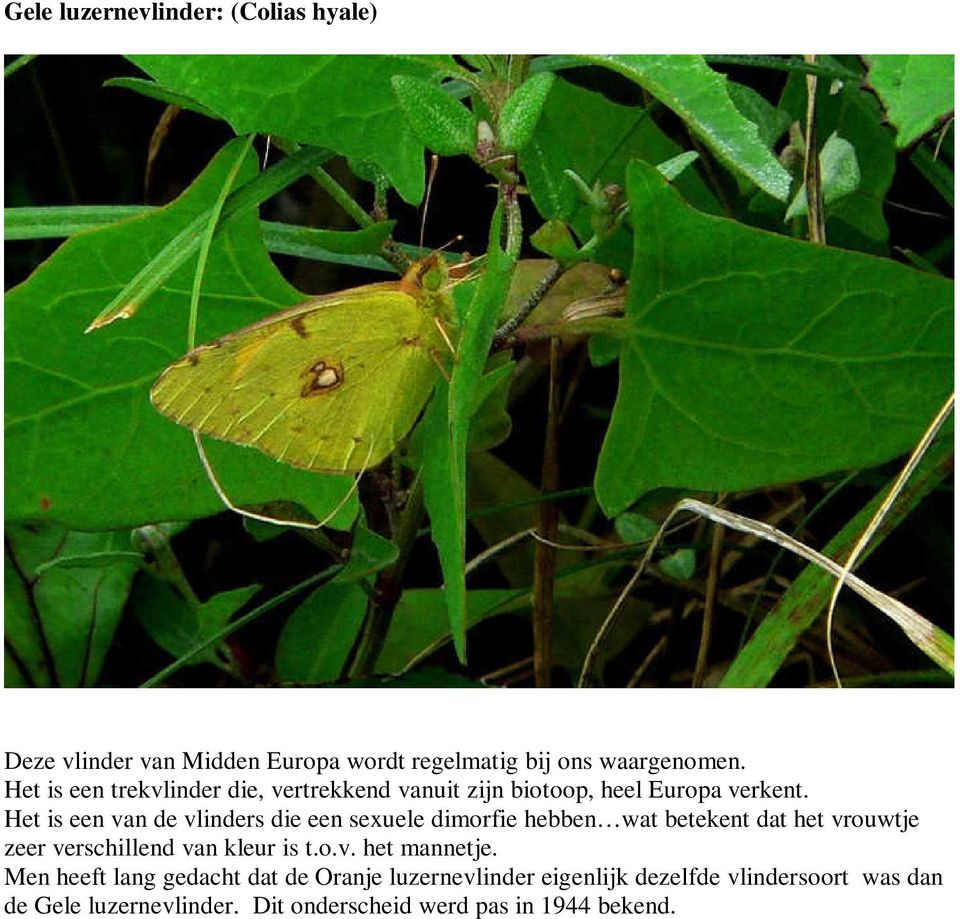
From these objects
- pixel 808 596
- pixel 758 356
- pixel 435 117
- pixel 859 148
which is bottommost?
pixel 808 596

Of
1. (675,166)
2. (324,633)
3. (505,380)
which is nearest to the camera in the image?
(675,166)

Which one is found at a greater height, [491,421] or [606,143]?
[606,143]

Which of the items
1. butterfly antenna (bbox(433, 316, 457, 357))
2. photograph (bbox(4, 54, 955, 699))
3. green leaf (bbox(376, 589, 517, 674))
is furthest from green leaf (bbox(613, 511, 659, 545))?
butterfly antenna (bbox(433, 316, 457, 357))

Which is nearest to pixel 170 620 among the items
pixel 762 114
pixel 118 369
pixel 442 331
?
pixel 118 369

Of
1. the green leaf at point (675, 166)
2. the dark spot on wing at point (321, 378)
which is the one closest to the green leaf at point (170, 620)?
the dark spot on wing at point (321, 378)

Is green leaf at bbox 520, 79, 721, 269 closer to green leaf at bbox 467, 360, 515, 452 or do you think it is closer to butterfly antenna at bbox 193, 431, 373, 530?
green leaf at bbox 467, 360, 515, 452

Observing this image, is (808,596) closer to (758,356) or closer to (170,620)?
(758,356)
